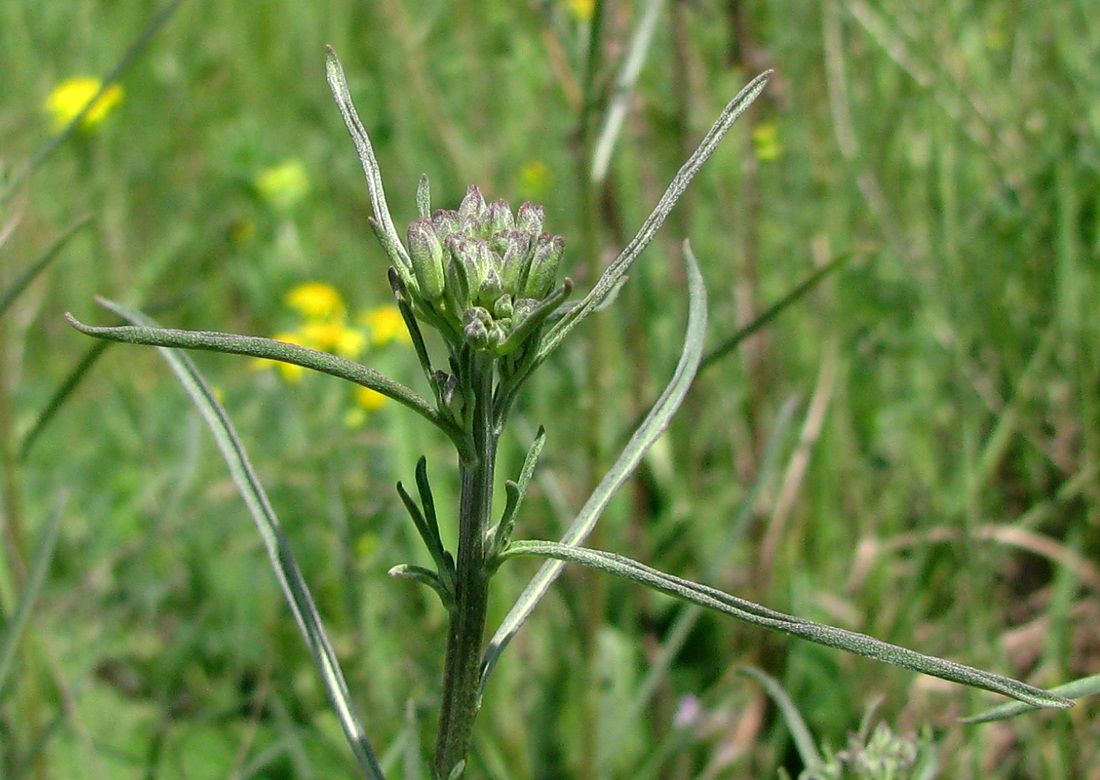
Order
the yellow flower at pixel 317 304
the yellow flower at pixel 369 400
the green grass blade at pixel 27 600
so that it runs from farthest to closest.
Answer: the yellow flower at pixel 317 304
the yellow flower at pixel 369 400
the green grass blade at pixel 27 600

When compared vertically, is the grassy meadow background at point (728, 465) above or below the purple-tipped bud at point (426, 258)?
above

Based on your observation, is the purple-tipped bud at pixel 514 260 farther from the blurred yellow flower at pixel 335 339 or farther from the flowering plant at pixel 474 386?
the blurred yellow flower at pixel 335 339

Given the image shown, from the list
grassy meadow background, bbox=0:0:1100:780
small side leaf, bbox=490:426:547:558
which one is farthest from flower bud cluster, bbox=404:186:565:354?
grassy meadow background, bbox=0:0:1100:780

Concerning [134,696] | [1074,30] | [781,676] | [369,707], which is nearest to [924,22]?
[1074,30]

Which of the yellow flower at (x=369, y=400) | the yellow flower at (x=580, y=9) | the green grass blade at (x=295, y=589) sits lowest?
the green grass blade at (x=295, y=589)

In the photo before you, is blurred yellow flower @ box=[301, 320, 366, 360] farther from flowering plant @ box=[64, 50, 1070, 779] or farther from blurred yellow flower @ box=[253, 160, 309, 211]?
flowering plant @ box=[64, 50, 1070, 779]

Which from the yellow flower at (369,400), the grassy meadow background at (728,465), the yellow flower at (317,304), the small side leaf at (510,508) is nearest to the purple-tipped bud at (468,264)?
the small side leaf at (510,508)

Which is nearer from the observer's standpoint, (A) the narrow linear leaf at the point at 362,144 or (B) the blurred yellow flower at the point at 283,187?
(A) the narrow linear leaf at the point at 362,144
